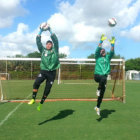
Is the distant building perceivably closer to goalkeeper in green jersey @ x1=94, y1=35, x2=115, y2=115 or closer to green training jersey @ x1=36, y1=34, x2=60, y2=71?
goalkeeper in green jersey @ x1=94, y1=35, x2=115, y2=115

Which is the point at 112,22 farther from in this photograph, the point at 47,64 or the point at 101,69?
the point at 47,64

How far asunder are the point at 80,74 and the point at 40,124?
107ft

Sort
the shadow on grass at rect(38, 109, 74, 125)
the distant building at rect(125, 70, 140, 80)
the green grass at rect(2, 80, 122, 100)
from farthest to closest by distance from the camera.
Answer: the distant building at rect(125, 70, 140, 80) < the green grass at rect(2, 80, 122, 100) < the shadow on grass at rect(38, 109, 74, 125)

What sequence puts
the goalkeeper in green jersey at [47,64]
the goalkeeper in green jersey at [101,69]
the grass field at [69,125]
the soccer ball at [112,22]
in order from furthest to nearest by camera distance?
the soccer ball at [112,22], the goalkeeper in green jersey at [101,69], the goalkeeper in green jersey at [47,64], the grass field at [69,125]

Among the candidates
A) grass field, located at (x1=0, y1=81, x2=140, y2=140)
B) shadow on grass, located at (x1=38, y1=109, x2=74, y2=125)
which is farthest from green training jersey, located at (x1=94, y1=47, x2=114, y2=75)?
shadow on grass, located at (x1=38, y1=109, x2=74, y2=125)

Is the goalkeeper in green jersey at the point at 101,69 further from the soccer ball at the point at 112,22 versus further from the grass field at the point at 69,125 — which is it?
the soccer ball at the point at 112,22

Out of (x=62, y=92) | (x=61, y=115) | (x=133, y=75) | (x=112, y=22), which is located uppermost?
(x=112, y=22)

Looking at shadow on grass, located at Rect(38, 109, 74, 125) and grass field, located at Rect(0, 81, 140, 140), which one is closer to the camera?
grass field, located at Rect(0, 81, 140, 140)

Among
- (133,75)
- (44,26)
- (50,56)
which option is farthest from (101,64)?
(133,75)

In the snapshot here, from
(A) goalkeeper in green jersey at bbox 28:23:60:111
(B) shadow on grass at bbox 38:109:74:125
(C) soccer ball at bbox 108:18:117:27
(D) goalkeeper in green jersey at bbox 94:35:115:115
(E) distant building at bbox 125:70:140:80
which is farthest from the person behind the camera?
(E) distant building at bbox 125:70:140:80

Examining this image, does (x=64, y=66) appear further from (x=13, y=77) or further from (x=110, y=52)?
(x=110, y=52)

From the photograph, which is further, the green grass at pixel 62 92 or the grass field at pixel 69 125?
the green grass at pixel 62 92

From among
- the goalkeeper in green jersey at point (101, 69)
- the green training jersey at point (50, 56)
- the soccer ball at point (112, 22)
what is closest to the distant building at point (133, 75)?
the soccer ball at point (112, 22)

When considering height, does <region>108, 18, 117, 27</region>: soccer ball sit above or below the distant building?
above
